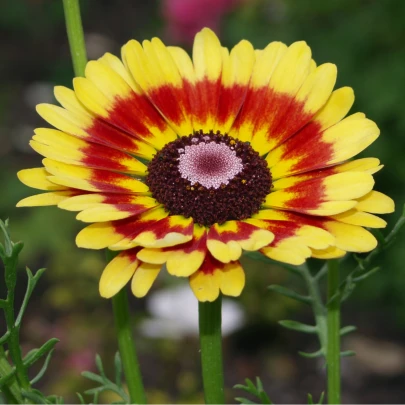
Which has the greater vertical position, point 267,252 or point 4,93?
point 4,93

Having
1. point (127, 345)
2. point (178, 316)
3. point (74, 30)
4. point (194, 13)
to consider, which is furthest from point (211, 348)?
point (194, 13)

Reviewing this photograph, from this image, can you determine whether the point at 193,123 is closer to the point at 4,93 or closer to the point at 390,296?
the point at 390,296

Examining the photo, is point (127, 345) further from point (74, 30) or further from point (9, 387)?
point (74, 30)

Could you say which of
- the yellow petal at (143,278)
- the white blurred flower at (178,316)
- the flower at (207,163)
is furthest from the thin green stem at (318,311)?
the white blurred flower at (178,316)

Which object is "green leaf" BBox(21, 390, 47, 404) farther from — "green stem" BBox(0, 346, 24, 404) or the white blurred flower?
the white blurred flower

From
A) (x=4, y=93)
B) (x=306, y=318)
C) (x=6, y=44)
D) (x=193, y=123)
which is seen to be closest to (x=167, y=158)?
(x=193, y=123)
